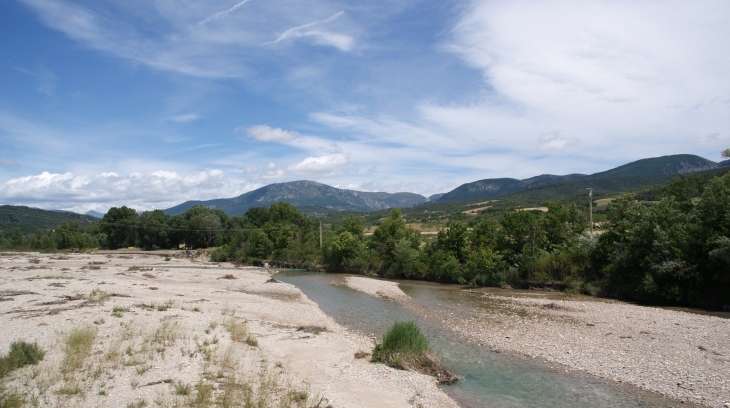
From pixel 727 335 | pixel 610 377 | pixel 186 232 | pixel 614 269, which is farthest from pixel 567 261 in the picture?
pixel 186 232

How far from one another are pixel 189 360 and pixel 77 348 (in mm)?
3878

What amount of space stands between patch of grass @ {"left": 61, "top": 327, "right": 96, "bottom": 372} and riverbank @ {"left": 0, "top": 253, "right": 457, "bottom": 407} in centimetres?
8

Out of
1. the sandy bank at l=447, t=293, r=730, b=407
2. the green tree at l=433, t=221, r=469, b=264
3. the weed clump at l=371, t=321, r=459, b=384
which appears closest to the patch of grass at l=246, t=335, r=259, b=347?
the weed clump at l=371, t=321, r=459, b=384

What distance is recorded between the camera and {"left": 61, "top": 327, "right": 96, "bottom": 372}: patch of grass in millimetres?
12602

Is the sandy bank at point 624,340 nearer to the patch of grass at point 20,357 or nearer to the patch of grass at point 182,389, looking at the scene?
the patch of grass at point 182,389

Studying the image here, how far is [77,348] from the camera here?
14.1 metres

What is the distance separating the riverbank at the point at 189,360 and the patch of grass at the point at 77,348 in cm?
8

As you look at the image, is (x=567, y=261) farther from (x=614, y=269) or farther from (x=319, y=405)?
(x=319, y=405)

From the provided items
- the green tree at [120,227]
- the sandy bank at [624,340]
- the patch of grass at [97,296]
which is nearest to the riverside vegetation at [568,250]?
the sandy bank at [624,340]

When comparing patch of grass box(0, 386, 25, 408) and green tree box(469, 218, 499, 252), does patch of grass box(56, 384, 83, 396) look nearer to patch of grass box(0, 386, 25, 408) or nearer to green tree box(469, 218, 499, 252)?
patch of grass box(0, 386, 25, 408)

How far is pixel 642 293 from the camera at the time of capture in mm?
30500

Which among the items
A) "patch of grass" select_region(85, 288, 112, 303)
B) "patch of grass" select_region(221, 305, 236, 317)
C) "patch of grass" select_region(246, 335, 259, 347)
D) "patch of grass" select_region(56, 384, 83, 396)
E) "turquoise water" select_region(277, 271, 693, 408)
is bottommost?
"turquoise water" select_region(277, 271, 693, 408)

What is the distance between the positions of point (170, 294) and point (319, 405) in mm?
25689

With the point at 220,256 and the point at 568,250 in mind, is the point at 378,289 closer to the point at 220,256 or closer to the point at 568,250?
the point at 568,250
